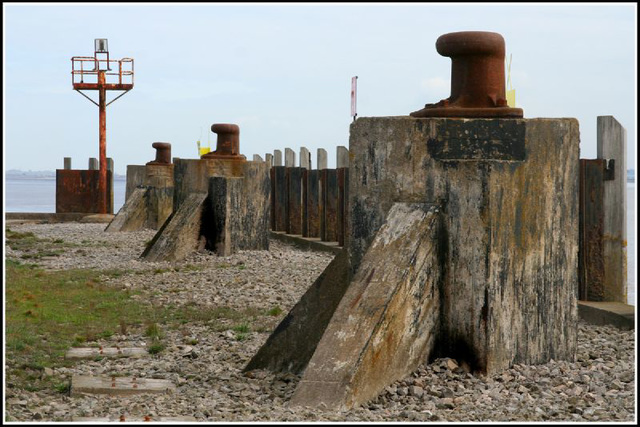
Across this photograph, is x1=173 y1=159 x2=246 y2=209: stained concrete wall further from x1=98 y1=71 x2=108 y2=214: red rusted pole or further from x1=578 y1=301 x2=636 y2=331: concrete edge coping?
x1=98 y1=71 x2=108 y2=214: red rusted pole

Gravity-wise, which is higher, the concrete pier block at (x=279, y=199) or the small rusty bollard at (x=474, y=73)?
the small rusty bollard at (x=474, y=73)

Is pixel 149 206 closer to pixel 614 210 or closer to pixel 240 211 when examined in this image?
pixel 240 211

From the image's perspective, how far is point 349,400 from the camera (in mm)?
5184

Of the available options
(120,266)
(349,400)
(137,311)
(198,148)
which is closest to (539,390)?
(349,400)

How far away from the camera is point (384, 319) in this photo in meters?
5.46

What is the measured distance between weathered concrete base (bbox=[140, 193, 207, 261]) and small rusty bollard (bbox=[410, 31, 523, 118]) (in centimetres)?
794

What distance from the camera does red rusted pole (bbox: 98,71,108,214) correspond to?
26.6 meters

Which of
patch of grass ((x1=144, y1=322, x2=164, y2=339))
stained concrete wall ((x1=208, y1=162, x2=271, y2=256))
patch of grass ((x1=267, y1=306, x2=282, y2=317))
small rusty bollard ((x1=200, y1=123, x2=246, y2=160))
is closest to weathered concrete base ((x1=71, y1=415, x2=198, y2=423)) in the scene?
patch of grass ((x1=144, y1=322, x2=164, y2=339))

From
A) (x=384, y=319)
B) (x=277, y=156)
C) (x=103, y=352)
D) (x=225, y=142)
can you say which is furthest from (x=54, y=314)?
(x=277, y=156)

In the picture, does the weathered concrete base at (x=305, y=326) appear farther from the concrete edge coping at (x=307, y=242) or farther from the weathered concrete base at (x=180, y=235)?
the concrete edge coping at (x=307, y=242)

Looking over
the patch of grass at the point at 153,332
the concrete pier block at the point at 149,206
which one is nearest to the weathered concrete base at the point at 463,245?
the patch of grass at the point at 153,332

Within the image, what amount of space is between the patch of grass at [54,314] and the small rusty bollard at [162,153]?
31.9 ft

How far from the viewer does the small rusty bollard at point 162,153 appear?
22391 millimetres

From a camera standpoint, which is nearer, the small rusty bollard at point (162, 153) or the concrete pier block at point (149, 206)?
the concrete pier block at point (149, 206)
